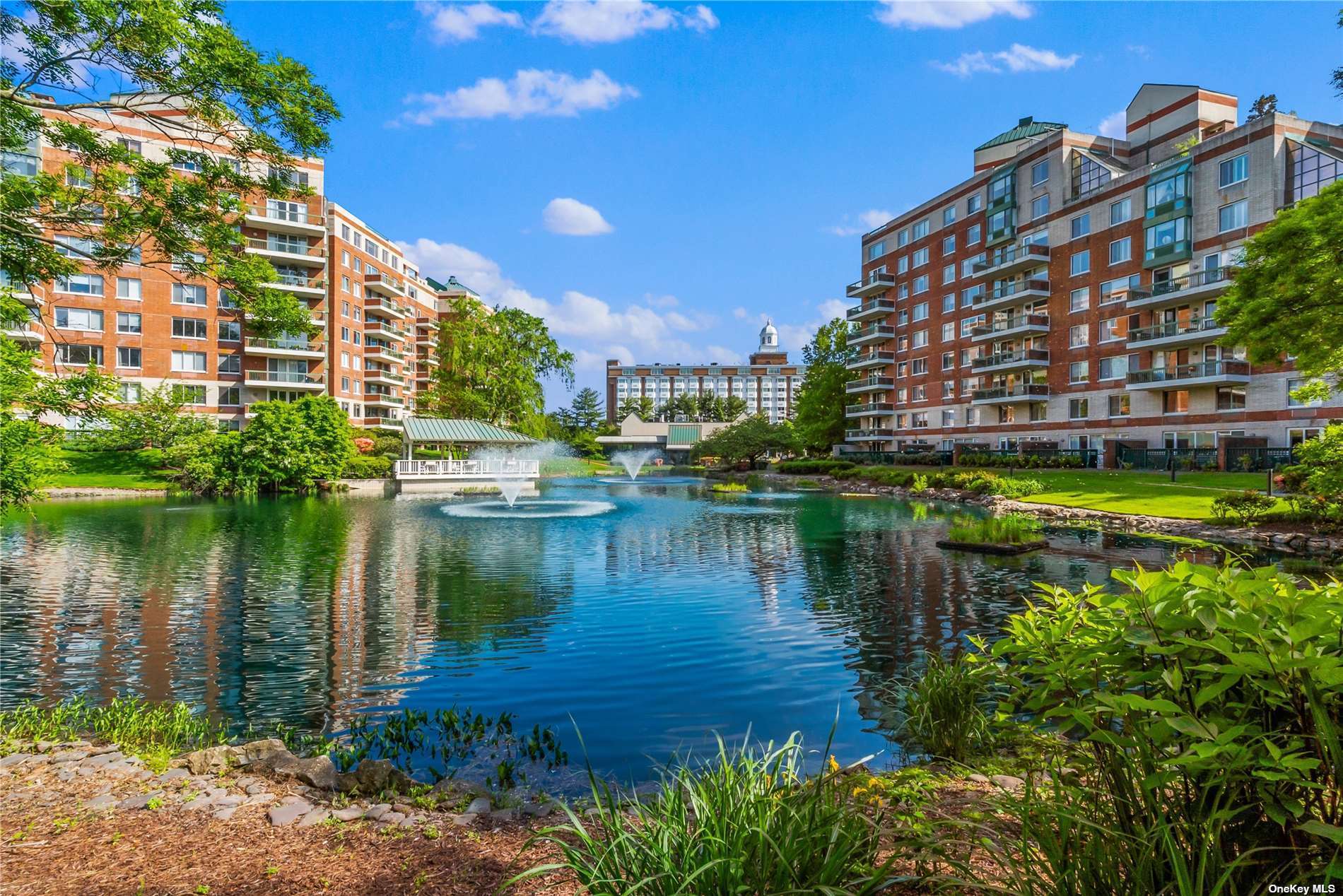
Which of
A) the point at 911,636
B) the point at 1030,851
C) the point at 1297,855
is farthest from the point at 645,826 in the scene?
the point at 911,636

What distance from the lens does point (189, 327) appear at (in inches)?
2290

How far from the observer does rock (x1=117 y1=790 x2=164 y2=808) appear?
5.06 m

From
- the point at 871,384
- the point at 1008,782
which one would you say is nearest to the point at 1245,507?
the point at 1008,782

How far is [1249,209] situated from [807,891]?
170ft

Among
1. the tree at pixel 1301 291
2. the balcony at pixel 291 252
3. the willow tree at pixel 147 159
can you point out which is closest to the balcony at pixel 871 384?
the tree at pixel 1301 291

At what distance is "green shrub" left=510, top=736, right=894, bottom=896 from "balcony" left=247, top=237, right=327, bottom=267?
68562 millimetres

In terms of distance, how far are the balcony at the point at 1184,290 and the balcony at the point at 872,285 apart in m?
28.6

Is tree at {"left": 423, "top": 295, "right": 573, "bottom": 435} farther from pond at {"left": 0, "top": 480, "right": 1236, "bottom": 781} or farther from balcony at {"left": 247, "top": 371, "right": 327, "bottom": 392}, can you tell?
pond at {"left": 0, "top": 480, "right": 1236, "bottom": 781}

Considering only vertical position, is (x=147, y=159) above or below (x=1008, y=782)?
above

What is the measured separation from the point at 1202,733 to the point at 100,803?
22.3ft

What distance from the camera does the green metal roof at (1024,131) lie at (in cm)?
6241

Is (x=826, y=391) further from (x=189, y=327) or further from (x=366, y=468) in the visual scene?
(x=189, y=327)

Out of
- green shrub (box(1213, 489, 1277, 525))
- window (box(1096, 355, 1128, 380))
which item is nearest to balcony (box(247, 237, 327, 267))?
window (box(1096, 355, 1128, 380))

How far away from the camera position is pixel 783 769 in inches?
262
